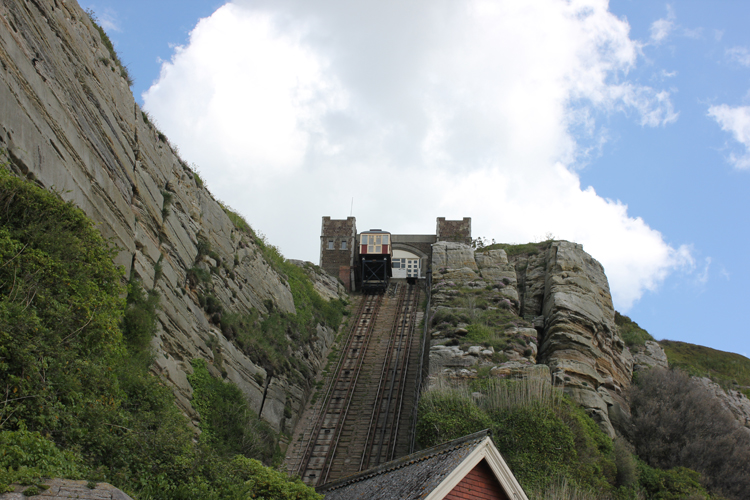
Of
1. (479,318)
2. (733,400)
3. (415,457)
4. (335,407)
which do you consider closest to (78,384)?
(415,457)

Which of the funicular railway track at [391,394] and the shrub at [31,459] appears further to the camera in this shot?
the funicular railway track at [391,394]

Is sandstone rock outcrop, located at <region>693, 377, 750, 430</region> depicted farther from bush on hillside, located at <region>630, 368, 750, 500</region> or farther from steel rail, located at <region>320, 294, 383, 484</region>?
steel rail, located at <region>320, 294, 383, 484</region>

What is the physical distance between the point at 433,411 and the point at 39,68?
552 inches

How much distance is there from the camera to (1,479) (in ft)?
21.6

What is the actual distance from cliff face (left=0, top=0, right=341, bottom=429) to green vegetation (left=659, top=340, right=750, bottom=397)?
21.2m

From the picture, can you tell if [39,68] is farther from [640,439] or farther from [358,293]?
[358,293]

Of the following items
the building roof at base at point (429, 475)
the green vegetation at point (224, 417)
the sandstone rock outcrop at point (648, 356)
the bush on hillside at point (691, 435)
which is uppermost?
the sandstone rock outcrop at point (648, 356)

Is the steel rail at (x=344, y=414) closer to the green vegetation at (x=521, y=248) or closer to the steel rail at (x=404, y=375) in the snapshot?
the steel rail at (x=404, y=375)

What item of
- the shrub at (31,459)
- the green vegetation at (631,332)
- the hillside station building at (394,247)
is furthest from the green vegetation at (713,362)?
the shrub at (31,459)

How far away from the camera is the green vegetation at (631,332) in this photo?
32000 millimetres

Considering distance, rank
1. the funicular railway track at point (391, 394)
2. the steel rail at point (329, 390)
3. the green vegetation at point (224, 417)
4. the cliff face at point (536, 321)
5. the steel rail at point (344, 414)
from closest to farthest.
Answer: the green vegetation at point (224, 417) < the steel rail at point (344, 414) < the steel rail at point (329, 390) < the funicular railway track at point (391, 394) < the cliff face at point (536, 321)

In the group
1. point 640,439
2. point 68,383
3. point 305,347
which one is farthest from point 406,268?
point 68,383

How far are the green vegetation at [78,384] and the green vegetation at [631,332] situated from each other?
25.3m

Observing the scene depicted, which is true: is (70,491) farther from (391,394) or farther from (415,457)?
(391,394)
